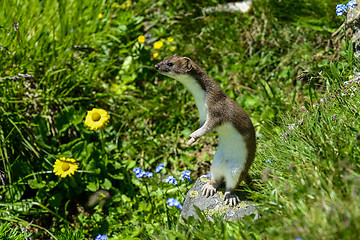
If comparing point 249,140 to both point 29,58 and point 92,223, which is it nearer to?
point 92,223

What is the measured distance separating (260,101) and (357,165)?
8.29 ft

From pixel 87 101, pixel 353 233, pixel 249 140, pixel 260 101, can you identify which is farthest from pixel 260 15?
pixel 353 233

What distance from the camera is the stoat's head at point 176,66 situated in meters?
2.94

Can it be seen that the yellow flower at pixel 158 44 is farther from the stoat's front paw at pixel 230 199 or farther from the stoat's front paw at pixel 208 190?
the stoat's front paw at pixel 230 199

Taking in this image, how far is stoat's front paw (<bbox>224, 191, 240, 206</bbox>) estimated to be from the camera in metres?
3.01

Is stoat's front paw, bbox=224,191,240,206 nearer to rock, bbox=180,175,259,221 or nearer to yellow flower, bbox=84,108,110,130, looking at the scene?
rock, bbox=180,175,259,221

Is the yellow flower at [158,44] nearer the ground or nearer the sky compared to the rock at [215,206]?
nearer the sky

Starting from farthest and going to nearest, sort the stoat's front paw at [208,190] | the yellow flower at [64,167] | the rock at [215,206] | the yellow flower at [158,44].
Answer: the yellow flower at [158,44]
the yellow flower at [64,167]
the stoat's front paw at [208,190]
the rock at [215,206]

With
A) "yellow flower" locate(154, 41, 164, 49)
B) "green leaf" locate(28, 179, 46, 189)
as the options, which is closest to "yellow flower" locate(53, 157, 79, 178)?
"green leaf" locate(28, 179, 46, 189)

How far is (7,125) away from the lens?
13.9 ft

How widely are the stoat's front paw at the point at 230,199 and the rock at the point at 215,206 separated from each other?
27mm

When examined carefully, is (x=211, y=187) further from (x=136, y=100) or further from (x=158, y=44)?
(x=158, y=44)

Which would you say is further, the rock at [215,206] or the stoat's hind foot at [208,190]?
the stoat's hind foot at [208,190]

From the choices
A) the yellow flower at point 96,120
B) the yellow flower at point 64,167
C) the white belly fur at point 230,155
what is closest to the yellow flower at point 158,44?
the yellow flower at point 96,120
